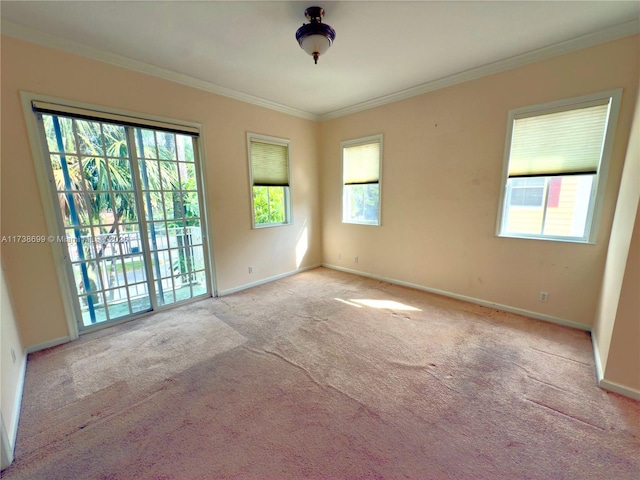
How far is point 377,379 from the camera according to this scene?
2.08m

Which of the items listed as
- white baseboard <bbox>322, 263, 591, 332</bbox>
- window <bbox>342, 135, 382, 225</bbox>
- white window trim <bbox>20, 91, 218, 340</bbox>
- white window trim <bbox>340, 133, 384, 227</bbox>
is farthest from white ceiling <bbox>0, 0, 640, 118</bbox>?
white baseboard <bbox>322, 263, 591, 332</bbox>

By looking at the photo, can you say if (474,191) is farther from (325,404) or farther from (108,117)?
(108,117)

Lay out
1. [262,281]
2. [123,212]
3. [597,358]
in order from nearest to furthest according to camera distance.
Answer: [597,358], [123,212], [262,281]

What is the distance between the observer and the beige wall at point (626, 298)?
1.80 m

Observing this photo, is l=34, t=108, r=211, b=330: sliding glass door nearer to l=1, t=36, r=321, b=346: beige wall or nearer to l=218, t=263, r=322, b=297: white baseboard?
l=1, t=36, r=321, b=346: beige wall

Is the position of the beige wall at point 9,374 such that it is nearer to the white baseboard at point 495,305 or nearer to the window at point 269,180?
the window at point 269,180

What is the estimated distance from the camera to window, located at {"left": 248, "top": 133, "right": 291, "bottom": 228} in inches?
159

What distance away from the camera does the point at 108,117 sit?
8.87ft

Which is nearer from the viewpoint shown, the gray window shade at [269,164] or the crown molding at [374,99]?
the crown molding at [374,99]

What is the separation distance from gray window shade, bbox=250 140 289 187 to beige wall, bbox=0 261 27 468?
2854 millimetres

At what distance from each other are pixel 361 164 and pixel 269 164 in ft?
4.97

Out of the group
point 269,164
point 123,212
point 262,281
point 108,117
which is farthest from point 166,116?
point 262,281

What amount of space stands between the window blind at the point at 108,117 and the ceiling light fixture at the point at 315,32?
1.87 metres

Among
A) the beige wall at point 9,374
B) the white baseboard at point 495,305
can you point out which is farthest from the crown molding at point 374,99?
the white baseboard at point 495,305
